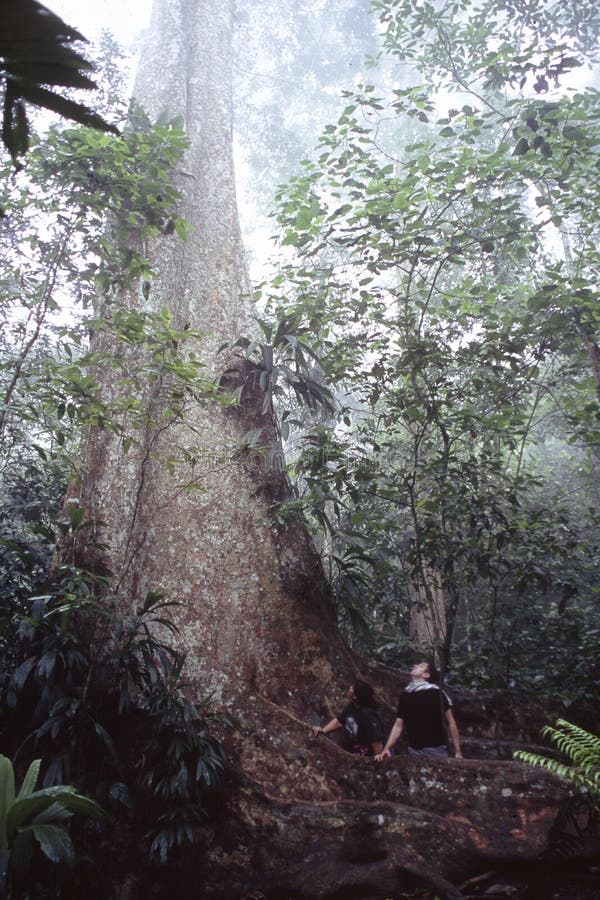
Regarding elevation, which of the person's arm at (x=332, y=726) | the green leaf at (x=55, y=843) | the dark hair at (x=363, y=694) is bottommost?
the green leaf at (x=55, y=843)

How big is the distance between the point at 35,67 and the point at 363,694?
13.7ft

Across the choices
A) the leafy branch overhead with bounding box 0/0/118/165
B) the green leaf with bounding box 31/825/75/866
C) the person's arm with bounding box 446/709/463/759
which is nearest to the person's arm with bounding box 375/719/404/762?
the person's arm with bounding box 446/709/463/759

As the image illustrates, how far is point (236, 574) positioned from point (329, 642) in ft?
2.92

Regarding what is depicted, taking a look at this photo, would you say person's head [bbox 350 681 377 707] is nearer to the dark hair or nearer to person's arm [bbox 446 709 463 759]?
the dark hair

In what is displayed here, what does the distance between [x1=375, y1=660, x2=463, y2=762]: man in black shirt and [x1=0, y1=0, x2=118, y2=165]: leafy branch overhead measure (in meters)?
4.22

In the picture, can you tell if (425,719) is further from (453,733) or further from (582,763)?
(582,763)

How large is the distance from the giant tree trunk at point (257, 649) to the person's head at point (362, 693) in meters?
0.26

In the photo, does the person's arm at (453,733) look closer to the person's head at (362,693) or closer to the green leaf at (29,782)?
the person's head at (362,693)

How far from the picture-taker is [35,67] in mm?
731

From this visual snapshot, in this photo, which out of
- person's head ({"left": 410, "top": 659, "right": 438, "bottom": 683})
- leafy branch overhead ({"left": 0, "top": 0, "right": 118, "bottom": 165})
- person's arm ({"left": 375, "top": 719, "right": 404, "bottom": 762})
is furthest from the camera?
person's head ({"left": 410, "top": 659, "right": 438, "bottom": 683})

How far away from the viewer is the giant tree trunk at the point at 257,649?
319cm

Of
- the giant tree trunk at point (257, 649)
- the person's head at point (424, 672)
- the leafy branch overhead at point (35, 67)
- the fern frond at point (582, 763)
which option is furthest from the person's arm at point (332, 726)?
the leafy branch overhead at point (35, 67)

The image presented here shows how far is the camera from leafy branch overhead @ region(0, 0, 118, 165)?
2.13ft

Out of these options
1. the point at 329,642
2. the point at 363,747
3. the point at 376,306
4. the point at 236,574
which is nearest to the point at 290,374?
the point at 376,306
